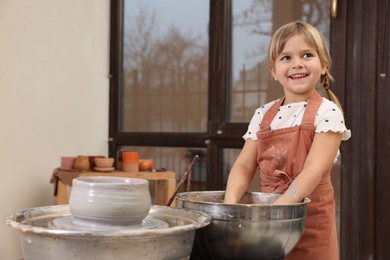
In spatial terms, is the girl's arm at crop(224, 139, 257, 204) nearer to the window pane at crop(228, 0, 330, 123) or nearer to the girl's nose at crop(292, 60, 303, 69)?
the girl's nose at crop(292, 60, 303, 69)

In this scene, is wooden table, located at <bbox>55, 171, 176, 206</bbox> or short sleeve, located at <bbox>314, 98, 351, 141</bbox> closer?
short sleeve, located at <bbox>314, 98, 351, 141</bbox>

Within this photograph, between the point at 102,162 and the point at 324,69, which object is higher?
the point at 324,69

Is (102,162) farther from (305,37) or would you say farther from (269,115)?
(305,37)

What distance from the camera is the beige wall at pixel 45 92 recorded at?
265 centimetres

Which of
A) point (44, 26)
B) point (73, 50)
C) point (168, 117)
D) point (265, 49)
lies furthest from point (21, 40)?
point (265, 49)

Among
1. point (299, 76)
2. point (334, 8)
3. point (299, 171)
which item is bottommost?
point (299, 171)

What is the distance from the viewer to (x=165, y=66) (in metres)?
3.03

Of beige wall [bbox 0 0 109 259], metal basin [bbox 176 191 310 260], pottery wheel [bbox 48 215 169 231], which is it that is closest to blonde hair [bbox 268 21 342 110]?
metal basin [bbox 176 191 310 260]

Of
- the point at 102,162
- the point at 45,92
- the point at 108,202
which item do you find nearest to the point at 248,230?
the point at 108,202

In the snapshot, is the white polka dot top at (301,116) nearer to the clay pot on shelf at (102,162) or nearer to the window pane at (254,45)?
the window pane at (254,45)

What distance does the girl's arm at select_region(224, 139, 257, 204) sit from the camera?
1.09 m

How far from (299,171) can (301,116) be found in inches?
5.7

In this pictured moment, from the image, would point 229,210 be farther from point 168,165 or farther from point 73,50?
point 73,50

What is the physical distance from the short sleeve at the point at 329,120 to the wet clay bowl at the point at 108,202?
561 millimetres
